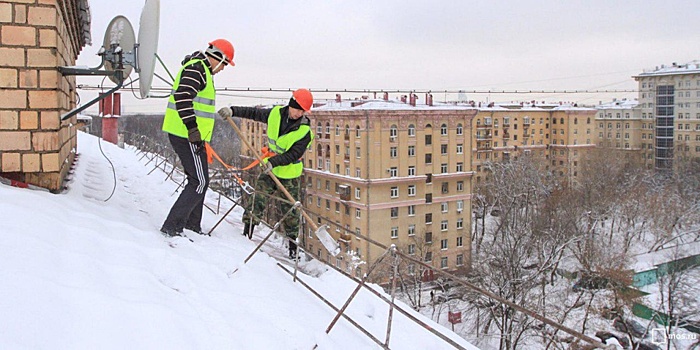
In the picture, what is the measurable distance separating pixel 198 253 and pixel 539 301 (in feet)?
60.5

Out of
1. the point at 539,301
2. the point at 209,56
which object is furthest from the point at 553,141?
the point at 209,56

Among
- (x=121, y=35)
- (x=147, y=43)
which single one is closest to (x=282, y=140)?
(x=147, y=43)

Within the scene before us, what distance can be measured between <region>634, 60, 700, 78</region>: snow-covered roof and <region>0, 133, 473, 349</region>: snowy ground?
54.3 meters

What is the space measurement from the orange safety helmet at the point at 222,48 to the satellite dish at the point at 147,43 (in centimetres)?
50

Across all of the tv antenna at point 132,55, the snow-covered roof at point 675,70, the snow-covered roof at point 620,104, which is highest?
the snow-covered roof at point 675,70

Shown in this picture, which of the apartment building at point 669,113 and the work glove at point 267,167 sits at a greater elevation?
the apartment building at point 669,113

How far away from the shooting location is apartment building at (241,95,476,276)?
2734 cm

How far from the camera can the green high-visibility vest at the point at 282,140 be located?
18.6ft

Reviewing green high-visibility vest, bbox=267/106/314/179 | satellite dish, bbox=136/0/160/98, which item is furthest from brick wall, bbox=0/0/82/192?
green high-visibility vest, bbox=267/106/314/179

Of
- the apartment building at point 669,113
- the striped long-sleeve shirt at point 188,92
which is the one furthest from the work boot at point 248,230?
the apartment building at point 669,113

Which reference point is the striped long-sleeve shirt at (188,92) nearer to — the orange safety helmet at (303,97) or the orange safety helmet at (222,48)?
the orange safety helmet at (222,48)

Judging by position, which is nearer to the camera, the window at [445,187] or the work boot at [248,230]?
the work boot at [248,230]

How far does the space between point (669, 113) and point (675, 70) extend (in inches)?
156

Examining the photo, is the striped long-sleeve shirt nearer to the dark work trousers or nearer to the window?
the dark work trousers
